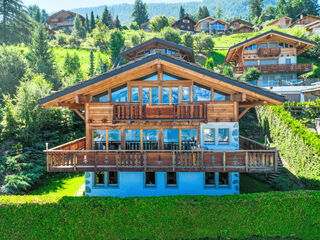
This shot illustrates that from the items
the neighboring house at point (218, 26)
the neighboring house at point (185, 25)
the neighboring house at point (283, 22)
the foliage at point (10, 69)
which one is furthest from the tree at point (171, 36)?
the neighboring house at point (283, 22)

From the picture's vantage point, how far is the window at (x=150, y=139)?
13.4m

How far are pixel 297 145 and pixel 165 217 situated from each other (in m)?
10.3

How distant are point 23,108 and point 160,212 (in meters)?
17.8

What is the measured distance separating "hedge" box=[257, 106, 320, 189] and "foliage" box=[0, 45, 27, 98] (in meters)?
33.6

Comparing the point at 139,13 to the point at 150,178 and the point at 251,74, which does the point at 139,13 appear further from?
the point at 150,178

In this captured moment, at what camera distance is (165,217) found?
1012 cm

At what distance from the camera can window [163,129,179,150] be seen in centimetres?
1338

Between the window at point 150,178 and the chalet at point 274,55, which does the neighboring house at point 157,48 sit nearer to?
the chalet at point 274,55

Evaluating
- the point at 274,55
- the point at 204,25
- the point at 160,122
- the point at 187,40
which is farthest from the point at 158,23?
the point at 160,122

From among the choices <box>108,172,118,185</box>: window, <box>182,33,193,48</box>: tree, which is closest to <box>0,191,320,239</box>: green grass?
<box>108,172,118,185</box>: window

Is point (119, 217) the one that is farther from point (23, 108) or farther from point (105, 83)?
point (23, 108)

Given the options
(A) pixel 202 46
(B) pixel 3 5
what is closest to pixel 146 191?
(B) pixel 3 5

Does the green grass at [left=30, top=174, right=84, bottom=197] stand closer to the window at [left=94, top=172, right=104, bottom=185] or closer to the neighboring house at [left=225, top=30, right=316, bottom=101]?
the window at [left=94, top=172, right=104, bottom=185]

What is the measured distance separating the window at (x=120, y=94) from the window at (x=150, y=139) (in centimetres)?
244
